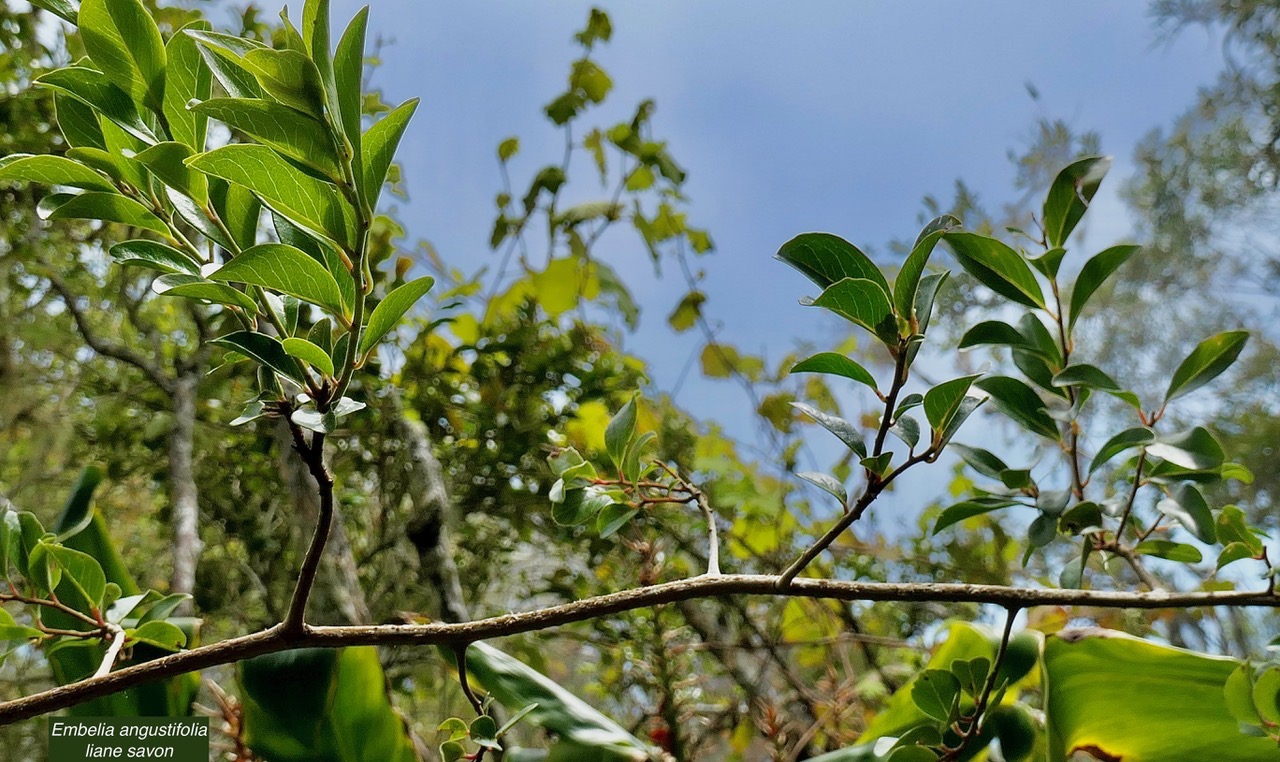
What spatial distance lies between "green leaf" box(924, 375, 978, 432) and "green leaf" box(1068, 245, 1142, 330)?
78 mm

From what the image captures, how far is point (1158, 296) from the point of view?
194 centimetres

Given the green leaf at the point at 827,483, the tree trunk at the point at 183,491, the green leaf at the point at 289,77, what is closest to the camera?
the green leaf at the point at 289,77

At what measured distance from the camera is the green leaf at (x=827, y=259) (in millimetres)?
247

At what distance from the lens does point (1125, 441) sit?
0.30 m

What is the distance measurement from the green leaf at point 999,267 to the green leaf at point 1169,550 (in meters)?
0.11

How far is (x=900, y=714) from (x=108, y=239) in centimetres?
94

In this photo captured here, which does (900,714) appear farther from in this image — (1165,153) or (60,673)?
(1165,153)

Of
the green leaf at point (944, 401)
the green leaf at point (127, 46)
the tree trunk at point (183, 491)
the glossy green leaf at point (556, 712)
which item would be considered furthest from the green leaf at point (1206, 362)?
the tree trunk at point (183, 491)

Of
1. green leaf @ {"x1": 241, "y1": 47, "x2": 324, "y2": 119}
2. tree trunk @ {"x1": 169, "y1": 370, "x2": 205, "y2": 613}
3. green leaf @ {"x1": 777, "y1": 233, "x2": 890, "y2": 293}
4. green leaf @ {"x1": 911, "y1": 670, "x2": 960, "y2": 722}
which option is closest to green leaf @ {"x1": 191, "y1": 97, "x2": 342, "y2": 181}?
green leaf @ {"x1": 241, "y1": 47, "x2": 324, "y2": 119}

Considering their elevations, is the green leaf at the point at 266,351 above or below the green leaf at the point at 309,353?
above

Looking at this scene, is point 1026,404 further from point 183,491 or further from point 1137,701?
point 183,491

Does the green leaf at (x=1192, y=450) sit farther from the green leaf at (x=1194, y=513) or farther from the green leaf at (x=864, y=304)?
the green leaf at (x=864, y=304)

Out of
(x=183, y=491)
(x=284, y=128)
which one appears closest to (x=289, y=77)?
(x=284, y=128)

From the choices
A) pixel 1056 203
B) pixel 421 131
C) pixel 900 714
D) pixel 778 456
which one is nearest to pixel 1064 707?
pixel 900 714
